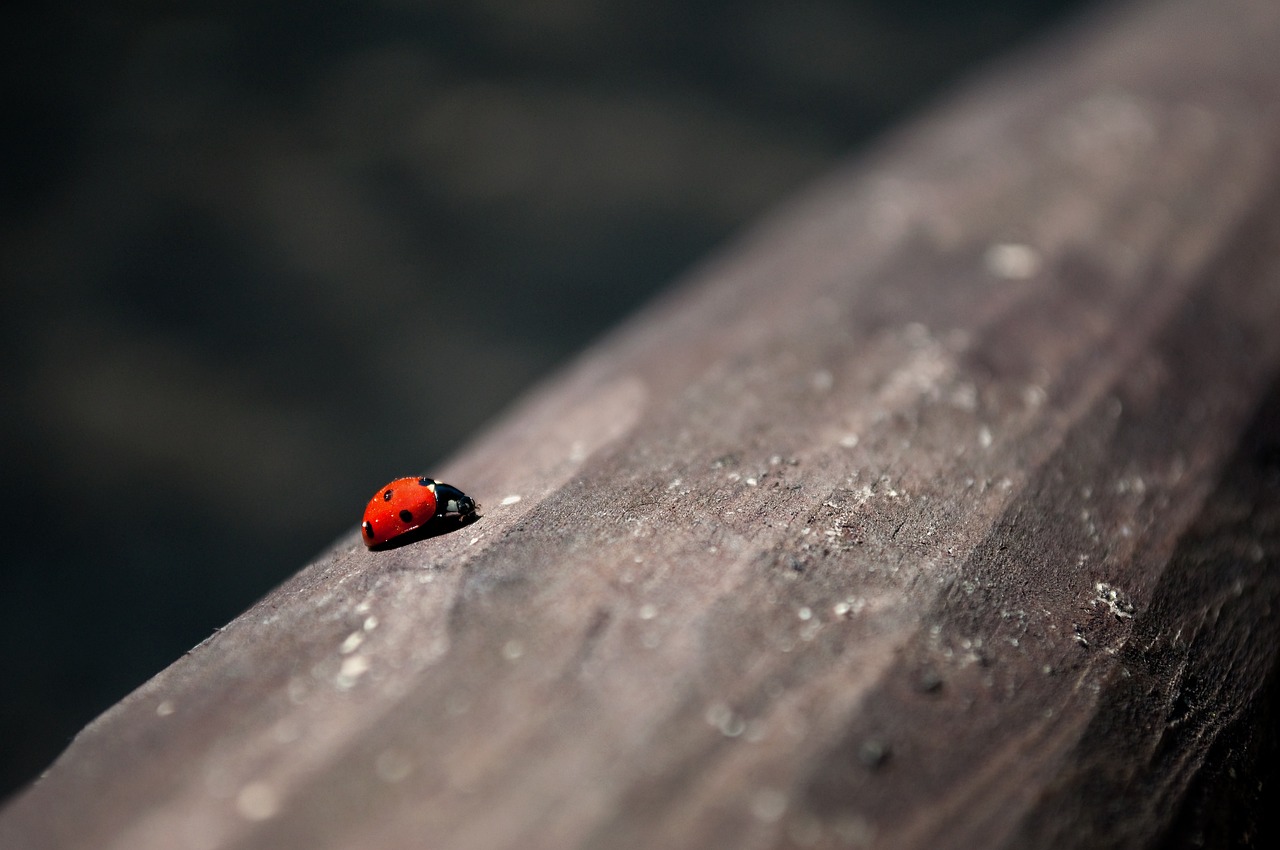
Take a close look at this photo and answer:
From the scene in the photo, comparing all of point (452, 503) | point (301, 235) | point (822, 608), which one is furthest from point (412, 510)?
point (301, 235)

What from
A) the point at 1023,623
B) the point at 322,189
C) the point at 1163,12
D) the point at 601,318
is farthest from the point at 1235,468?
the point at 322,189

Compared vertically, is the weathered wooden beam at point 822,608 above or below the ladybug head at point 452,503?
below

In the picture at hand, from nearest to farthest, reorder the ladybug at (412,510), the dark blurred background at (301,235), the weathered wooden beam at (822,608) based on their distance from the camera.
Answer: the weathered wooden beam at (822,608) < the ladybug at (412,510) < the dark blurred background at (301,235)

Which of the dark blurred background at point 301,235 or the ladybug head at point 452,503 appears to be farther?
the dark blurred background at point 301,235

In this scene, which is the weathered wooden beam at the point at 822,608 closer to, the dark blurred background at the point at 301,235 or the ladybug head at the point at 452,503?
the ladybug head at the point at 452,503

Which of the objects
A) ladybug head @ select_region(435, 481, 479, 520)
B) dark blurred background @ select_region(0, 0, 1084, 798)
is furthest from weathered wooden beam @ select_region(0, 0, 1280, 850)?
dark blurred background @ select_region(0, 0, 1084, 798)

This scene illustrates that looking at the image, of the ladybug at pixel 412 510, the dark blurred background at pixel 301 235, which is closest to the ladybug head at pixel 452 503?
the ladybug at pixel 412 510
